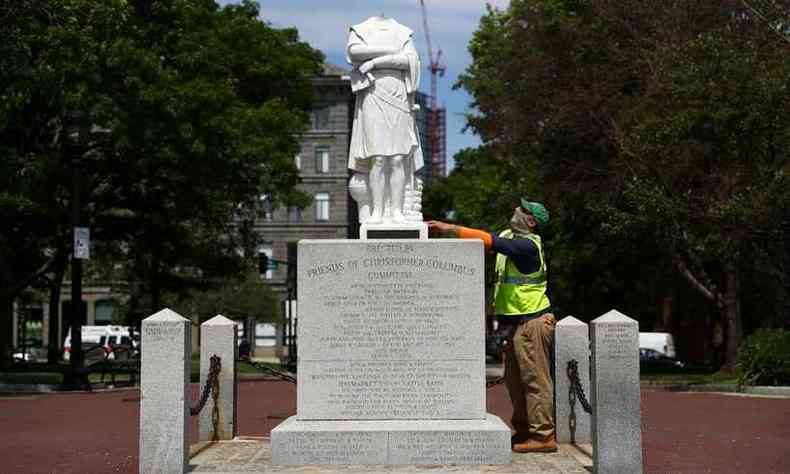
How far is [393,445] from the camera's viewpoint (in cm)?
1197

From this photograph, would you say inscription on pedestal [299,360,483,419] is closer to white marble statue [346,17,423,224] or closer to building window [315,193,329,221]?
white marble statue [346,17,423,224]

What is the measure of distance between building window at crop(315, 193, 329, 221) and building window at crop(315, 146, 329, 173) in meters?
1.52

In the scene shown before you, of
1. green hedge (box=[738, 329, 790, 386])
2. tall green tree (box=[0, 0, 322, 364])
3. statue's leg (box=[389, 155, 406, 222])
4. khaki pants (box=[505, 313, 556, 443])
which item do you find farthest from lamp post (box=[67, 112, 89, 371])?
khaki pants (box=[505, 313, 556, 443])

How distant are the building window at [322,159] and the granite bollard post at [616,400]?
67968mm

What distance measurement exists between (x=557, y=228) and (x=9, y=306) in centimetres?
1611

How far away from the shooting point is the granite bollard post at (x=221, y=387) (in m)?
14.9

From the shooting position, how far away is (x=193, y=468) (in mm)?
11906

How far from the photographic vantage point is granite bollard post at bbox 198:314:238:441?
48.9ft

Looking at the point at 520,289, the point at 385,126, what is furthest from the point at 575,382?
the point at 385,126

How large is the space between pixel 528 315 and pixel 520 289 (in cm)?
28

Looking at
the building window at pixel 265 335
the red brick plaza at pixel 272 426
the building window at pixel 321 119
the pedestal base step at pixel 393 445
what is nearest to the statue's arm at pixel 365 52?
the pedestal base step at pixel 393 445

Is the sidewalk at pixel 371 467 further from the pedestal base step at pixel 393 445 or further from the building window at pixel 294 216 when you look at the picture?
the building window at pixel 294 216

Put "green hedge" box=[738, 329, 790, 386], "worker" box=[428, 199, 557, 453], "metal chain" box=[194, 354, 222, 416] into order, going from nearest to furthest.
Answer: "worker" box=[428, 199, 557, 453] < "metal chain" box=[194, 354, 222, 416] < "green hedge" box=[738, 329, 790, 386]

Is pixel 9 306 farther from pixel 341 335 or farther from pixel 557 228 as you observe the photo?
pixel 341 335
